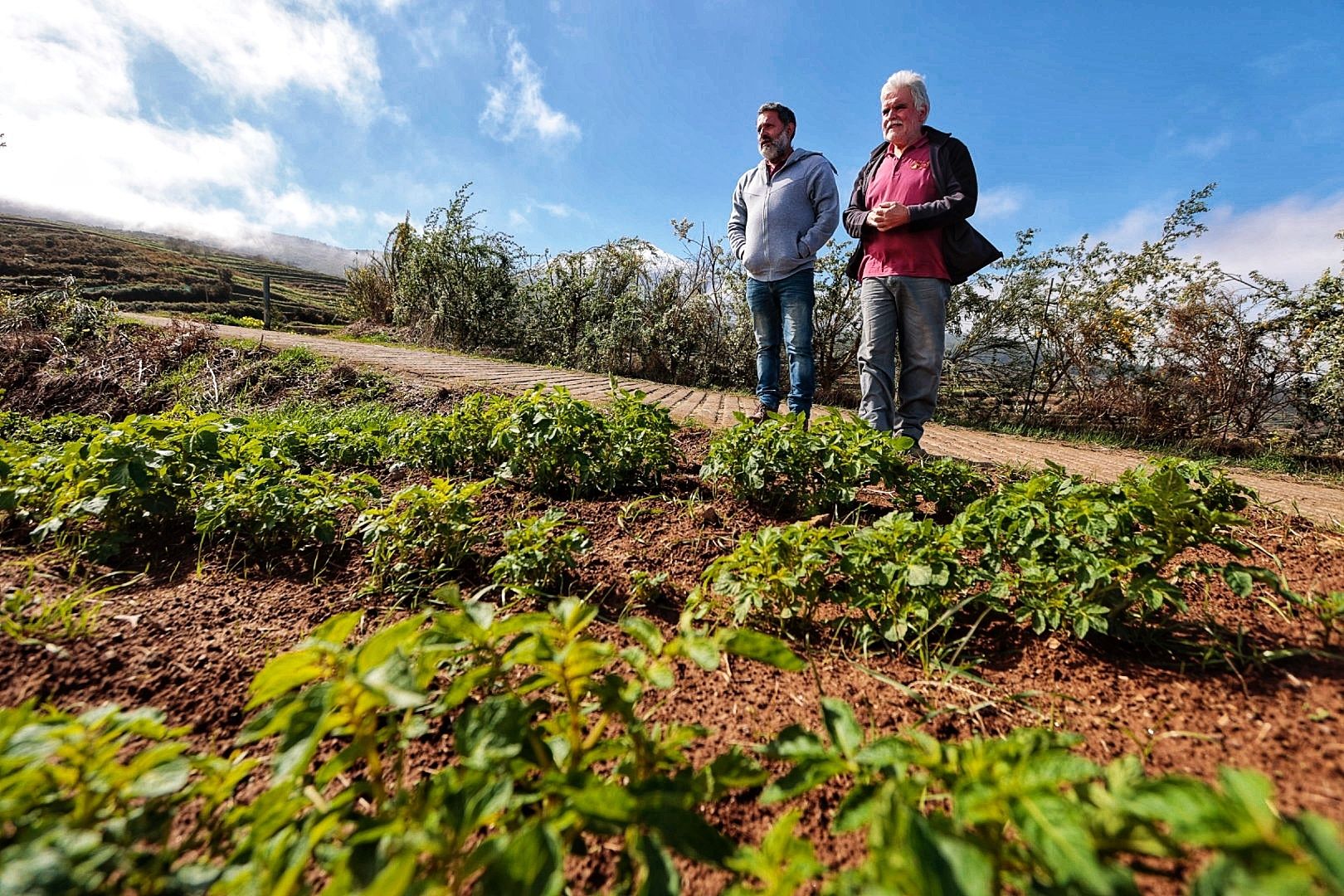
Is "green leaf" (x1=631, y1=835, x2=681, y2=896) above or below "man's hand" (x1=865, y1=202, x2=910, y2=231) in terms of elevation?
below

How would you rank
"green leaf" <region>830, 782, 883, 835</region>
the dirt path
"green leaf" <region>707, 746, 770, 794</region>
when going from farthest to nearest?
the dirt path, "green leaf" <region>707, 746, 770, 794</region>, "green leaf" <region>830, 782, 883, 835</region>

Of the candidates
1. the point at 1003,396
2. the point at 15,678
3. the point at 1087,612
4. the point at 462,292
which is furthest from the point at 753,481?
the point at 462,292

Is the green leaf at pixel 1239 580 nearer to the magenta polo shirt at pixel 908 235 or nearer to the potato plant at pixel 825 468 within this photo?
the potato plant at pixel 825 468

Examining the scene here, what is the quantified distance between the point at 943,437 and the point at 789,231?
2666 mm

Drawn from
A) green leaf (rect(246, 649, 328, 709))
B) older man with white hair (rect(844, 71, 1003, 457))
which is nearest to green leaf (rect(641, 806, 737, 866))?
green leaf (rect(246, 649, 328, 709))

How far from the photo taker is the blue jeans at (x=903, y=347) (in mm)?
3160

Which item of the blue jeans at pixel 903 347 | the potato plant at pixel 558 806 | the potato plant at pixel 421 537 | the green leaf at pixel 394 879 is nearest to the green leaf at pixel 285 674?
the potato plant at pixel 558 806

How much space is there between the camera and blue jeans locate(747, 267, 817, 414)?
3.83 m

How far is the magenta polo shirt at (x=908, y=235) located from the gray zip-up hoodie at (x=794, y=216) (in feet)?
1.87

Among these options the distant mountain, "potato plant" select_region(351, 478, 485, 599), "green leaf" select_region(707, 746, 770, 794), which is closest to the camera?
"green leaf" select_region(707, 746, 770, 794)

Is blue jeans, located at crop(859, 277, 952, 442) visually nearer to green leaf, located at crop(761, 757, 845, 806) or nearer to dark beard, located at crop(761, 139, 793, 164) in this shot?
dark beard, located at crop(761, 139, 793, 164)

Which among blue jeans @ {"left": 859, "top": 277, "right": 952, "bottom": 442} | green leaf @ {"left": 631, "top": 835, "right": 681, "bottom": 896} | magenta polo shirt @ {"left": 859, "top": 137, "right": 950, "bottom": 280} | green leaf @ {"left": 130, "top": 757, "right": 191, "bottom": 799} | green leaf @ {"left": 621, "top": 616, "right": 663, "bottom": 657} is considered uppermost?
magenta polo shirt @ {"left": 859, "top": 137, "right": 950, "bottom": 280}

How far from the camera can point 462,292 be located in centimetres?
1126

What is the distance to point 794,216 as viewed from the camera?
3867mm
